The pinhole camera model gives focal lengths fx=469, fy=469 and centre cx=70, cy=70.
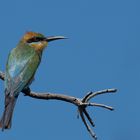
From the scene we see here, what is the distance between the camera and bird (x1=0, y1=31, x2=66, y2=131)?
122 inches

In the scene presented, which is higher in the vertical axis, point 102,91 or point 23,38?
point 23,38

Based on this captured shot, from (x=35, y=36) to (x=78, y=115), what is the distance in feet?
5.57

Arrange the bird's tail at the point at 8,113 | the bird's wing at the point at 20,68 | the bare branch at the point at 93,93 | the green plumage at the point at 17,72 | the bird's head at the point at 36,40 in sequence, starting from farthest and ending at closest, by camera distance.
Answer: the bird's head at the point at 36,40 < the bird's wing at the point at 20,68 < the green plumage at the point at 17,72 < the bird's tail at the point at 8,113 < the bare branch at the point at 93,93

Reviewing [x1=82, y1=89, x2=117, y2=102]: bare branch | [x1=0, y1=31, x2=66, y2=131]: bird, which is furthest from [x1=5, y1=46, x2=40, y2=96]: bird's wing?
[x1=82, y1=89, x2=117, y2=102]: bare branch

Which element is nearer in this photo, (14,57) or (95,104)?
(95,104)

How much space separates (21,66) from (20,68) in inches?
1.7

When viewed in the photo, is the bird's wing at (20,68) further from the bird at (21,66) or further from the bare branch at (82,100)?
the bare branch at (82,100)

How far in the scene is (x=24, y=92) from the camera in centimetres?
310

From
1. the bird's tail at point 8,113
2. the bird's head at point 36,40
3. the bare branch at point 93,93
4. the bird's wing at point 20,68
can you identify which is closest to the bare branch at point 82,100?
the bare branch at point 93,93

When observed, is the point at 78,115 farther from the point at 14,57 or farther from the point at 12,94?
the point at 14,57

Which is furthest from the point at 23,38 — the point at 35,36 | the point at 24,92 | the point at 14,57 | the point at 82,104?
the point at 82,104

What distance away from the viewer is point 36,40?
3928mm

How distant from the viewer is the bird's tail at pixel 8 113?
2852 mm

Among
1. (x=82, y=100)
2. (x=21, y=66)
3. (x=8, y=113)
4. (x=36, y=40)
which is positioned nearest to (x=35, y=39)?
(x=36, y=40)
